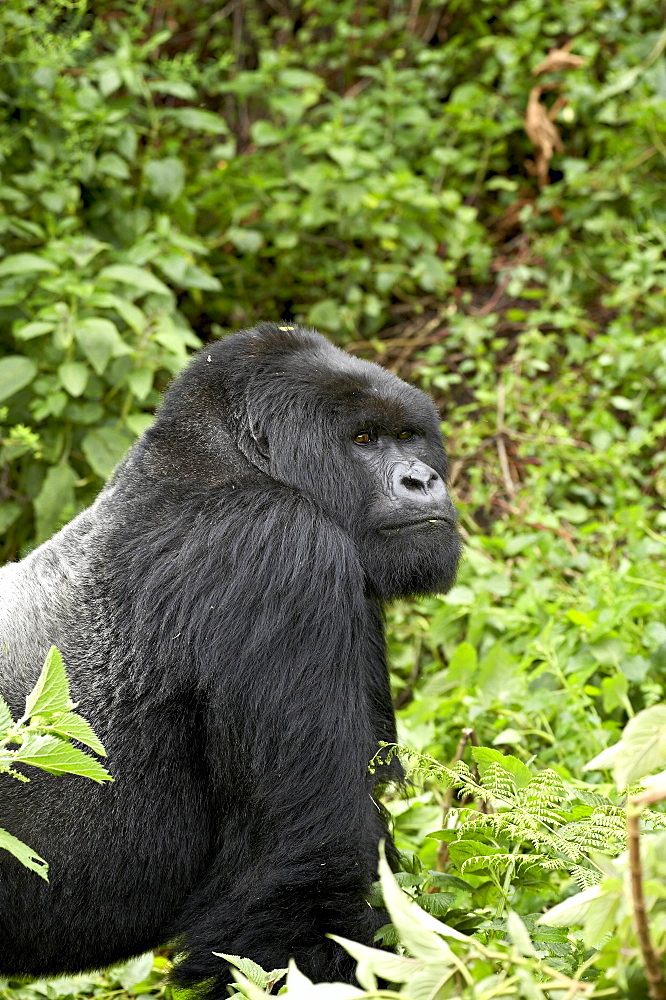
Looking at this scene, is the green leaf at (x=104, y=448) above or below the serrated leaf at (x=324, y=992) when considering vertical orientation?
below

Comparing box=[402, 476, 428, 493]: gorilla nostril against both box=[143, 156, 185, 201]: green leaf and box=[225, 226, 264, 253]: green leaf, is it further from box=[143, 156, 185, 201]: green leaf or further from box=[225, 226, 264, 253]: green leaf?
box=[225, 226, 264, 253]: green leaf

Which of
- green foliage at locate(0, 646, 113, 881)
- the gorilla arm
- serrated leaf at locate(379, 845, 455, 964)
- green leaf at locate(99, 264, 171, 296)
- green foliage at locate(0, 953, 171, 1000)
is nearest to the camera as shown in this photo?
serrated leaf at locate(379, 845, 455, 964)

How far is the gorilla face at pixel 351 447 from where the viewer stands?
9.30ft

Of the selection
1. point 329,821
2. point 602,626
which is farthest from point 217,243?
point 329,821

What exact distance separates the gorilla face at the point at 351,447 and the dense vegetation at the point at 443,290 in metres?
0.57

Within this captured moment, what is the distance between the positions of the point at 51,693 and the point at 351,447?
4.10 feet

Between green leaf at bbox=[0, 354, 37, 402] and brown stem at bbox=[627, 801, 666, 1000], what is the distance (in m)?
3.84

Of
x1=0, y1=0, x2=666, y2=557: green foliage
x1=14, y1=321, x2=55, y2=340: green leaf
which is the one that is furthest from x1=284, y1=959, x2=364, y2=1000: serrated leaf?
x1=14, y1=321, x2=55, y2=340: green leaf

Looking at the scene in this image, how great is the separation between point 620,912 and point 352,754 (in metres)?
1.09

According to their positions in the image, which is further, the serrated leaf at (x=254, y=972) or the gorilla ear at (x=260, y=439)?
the gorilla ear at (x=260, y=439)

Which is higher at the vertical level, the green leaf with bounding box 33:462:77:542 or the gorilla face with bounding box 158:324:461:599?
the gorilla face with bounding box 158:324:461:599

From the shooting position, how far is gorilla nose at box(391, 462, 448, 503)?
2.85 m

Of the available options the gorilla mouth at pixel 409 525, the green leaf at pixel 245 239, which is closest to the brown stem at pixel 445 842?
the gorilla mouth at pixel 409 525

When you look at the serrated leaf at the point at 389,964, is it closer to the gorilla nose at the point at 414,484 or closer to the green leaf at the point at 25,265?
the gorilla nose at the point at 414,484
